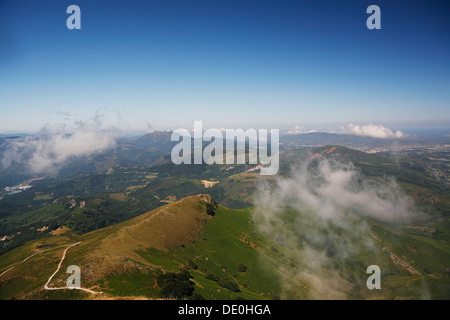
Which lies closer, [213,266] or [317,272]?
[213,266]
